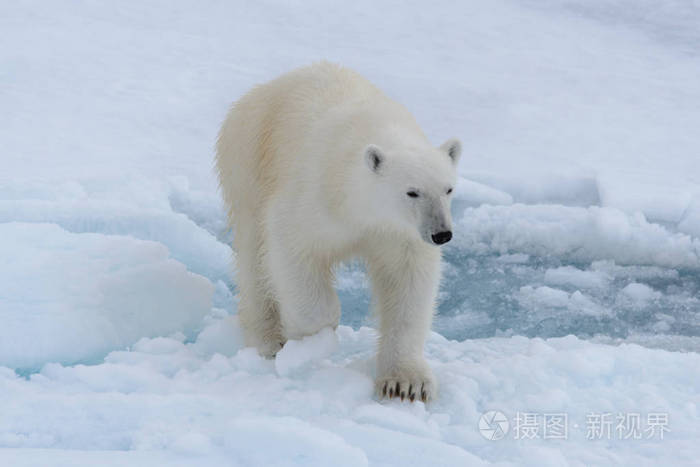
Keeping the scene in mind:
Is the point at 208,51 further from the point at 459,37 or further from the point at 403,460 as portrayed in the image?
the point at 403,460

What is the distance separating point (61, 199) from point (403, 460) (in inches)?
123

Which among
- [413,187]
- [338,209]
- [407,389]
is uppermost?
[413,187]

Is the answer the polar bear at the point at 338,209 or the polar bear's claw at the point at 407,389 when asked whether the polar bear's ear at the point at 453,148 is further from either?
the polar bear's claw at the point at 407,389

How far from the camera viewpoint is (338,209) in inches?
122

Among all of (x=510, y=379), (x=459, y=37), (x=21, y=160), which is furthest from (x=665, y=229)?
(x=459, y=37)

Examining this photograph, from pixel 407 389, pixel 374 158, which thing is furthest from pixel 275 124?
pixel 407 389

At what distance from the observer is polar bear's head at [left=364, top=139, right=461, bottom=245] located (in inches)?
111

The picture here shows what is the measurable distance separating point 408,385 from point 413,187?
0.68 meters

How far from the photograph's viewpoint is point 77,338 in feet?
11.2

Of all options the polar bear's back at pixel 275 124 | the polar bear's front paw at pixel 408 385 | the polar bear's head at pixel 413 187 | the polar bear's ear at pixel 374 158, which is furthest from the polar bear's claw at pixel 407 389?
the polar bear's back at pixel 275 124

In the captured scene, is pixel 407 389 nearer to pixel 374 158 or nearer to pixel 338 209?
pixel 338 209

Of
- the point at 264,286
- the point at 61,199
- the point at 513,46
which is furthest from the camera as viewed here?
the point at 513,46

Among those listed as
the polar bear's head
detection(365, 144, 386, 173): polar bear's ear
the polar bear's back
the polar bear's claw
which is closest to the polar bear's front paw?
the polar bear's claw

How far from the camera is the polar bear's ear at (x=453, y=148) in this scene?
3.13m
